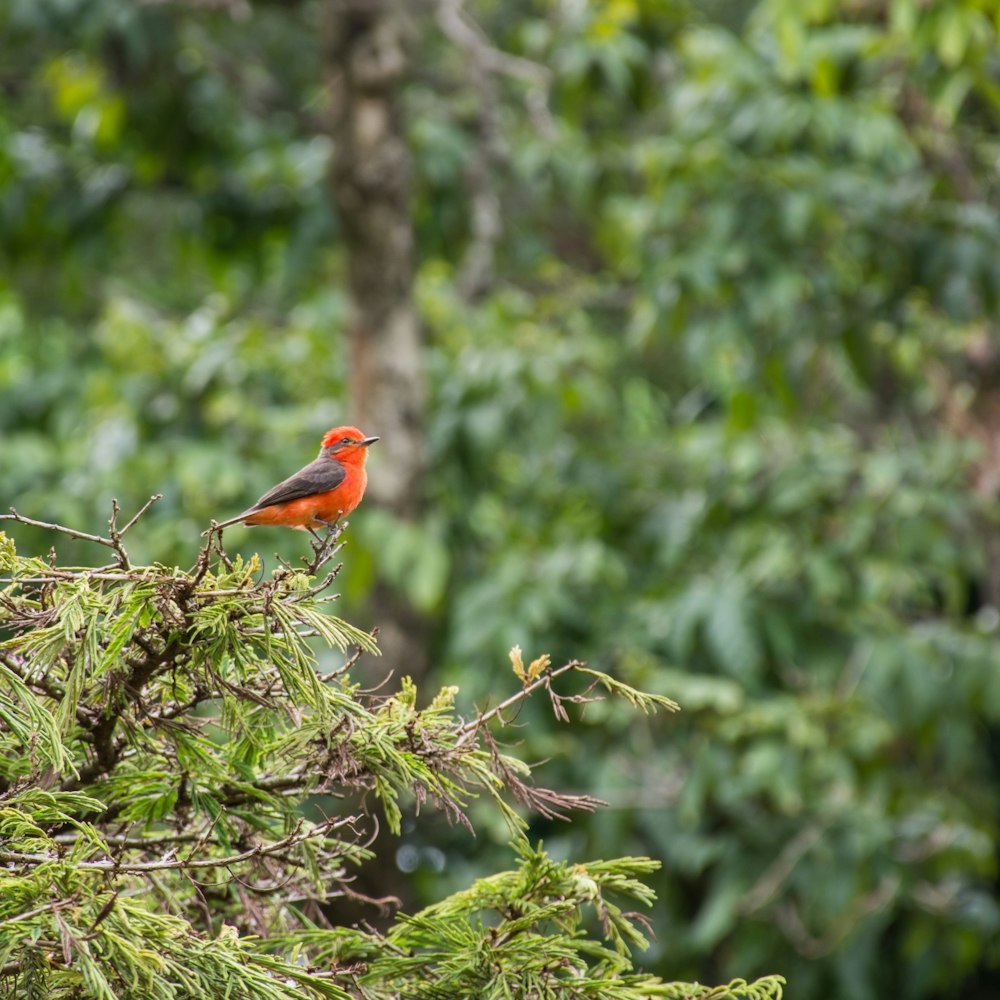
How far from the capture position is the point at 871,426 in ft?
29.5

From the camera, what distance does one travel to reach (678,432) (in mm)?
7809

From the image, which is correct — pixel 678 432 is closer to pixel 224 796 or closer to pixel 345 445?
pixel 345 445

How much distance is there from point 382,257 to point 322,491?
3.06m

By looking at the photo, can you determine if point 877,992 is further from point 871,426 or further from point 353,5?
point 353,5

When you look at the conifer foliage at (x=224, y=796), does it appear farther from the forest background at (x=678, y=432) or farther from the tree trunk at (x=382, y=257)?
the tree trunk at (x=382, y=257)

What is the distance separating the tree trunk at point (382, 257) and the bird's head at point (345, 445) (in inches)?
95.4

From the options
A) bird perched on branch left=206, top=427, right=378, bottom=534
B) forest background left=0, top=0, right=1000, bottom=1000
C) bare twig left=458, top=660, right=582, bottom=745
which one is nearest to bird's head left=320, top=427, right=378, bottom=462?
bird perched on branch left=206, top=427, right=378, bottom=534

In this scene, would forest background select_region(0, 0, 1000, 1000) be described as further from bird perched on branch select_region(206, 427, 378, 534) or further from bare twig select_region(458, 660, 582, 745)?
bare twig select_region(458, 660, 582, 745)

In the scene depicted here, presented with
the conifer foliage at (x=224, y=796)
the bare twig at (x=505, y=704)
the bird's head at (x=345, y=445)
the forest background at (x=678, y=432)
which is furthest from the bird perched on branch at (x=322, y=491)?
the forest background at (x=678, y=432)

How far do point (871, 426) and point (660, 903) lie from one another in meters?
3.55

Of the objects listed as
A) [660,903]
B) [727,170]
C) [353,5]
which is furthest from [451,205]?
[660,903]

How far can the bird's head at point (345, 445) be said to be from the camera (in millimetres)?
3812

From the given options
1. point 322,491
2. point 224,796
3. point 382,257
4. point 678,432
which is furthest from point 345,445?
point 678,432

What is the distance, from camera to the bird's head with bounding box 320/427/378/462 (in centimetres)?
381
